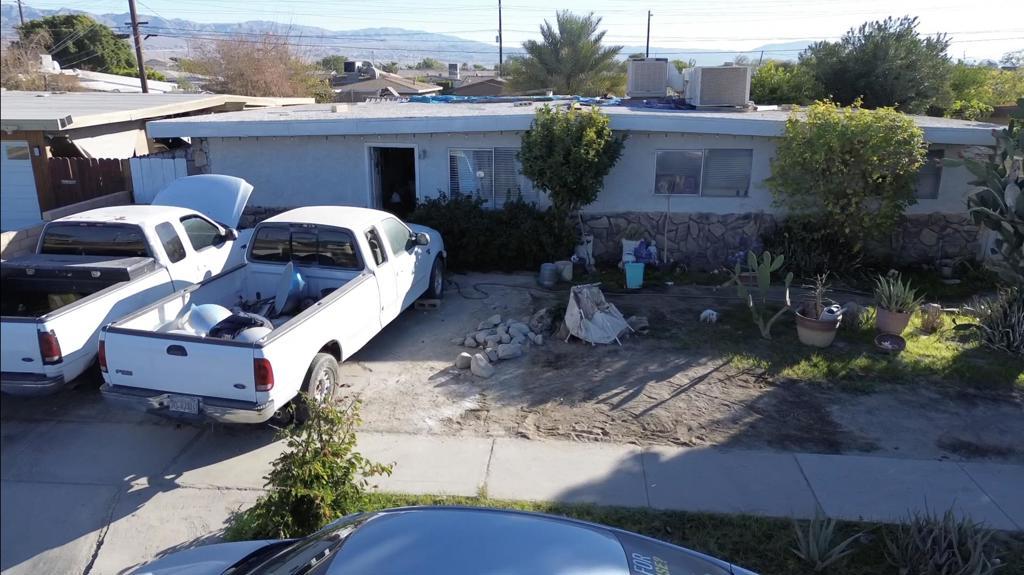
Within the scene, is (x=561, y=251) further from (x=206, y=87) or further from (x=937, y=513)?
(x=206, y=87)

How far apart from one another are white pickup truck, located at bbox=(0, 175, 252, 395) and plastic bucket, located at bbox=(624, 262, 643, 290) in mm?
5994

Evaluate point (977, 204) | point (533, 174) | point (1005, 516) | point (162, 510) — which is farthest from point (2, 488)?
point (977, 204)

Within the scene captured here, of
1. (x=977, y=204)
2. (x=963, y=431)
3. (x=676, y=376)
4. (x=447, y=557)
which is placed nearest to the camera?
(x=447, y=557)

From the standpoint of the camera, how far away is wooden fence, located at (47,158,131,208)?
14.5 meters

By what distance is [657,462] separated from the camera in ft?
21.9

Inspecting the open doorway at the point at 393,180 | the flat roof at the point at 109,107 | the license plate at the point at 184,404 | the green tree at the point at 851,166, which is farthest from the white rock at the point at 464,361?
the green tree at the point at 851,166

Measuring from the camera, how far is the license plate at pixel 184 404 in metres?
6.40

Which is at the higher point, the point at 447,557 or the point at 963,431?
the point at 447,557

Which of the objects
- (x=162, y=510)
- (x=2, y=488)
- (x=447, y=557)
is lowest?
(x=162, y=510)

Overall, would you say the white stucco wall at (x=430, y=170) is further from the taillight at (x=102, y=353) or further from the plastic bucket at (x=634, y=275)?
the taillight at (x=102, y=353)

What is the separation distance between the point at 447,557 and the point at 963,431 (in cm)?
640

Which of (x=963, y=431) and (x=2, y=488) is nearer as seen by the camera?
(x=2, y=488)

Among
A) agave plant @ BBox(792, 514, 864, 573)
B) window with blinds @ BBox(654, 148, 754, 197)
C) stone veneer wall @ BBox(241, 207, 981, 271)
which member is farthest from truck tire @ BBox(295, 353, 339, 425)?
window with blinds @ BBox(654, 148, 754, 197)

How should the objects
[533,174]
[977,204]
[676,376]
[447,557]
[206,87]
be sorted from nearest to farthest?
[447,557], [676,376], [977,204], [533,174], [206,87]
